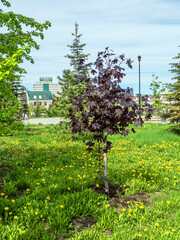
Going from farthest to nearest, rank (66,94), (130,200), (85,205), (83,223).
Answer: (66,94)
(130,200)
(85,205)
(83,223)

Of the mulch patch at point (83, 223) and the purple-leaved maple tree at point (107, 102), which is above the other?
the purple-leaved maple tree at point (107, 102)

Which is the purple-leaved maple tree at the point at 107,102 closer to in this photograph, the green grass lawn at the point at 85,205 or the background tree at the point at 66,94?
the green grass lawn at the point at 85,205

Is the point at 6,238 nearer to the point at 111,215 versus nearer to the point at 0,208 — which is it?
the point at 0,208

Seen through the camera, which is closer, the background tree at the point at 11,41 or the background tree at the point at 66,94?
the background tree at the point at 11,41

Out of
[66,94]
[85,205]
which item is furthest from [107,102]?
[66,94]

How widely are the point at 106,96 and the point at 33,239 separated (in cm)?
282

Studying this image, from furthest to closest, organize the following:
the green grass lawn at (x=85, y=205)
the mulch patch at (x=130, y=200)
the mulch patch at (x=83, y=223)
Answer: the mulch patch at (x=130, y=200), the mulch patch at (x=83, y=223), the green grass lawn at (x=85, y=205)

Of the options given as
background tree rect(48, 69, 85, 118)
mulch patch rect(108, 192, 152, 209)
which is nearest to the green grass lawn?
mulch patch rect(108, 192, 152, 209)

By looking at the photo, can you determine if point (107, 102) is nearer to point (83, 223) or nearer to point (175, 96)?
point (83, 223)

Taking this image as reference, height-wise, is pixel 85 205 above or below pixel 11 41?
below

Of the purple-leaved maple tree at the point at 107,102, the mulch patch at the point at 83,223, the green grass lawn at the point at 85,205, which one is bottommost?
the mulch patch at the point at 83,223

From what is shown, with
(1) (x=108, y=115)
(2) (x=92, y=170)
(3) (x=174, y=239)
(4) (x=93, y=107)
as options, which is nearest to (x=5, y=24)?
(4) (x=93, y=107)

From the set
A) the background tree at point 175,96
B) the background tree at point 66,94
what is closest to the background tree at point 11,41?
the background tree at point 66,94

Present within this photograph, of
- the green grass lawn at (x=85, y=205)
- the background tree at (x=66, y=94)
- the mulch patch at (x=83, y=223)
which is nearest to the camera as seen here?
the green grass lawn at (x=85, y=205)
